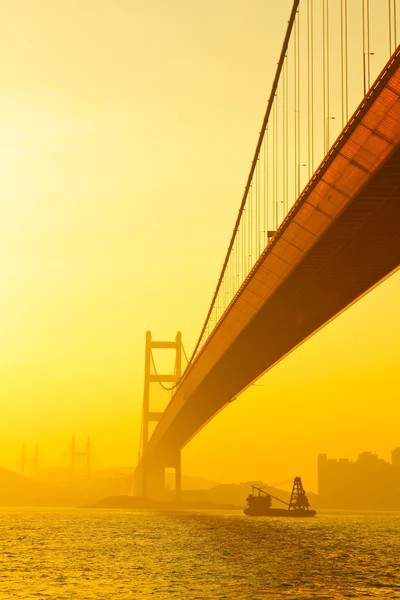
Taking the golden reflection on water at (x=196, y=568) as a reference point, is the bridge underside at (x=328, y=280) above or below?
above

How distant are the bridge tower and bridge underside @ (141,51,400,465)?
56.0m

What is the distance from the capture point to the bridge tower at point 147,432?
11200cm

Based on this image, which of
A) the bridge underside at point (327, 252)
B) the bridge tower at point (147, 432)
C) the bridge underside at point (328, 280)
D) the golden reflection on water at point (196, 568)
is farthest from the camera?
the bridge tower at point (147, 432)

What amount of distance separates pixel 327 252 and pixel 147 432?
7998 centimetres

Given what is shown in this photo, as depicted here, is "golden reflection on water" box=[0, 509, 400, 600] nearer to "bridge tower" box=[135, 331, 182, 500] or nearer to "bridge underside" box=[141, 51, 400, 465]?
"bridge underside" box=[141, 51, 400, 465]

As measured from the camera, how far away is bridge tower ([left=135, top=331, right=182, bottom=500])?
112 m

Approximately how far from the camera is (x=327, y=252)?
32.9m

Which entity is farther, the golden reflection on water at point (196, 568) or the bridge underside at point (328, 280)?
the golden reflection on water at point (196, 568)

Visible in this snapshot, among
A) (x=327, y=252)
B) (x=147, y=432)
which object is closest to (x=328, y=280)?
(x=327, y=252)

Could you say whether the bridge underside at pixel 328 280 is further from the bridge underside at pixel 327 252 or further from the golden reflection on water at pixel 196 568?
the golden reflection on water at pixel 196 568

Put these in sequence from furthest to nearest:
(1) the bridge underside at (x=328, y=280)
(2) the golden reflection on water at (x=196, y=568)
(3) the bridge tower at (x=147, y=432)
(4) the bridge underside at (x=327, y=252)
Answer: (3) the bridge tower at (x=147, y=432)
(2) the golden reflection on water at (x=196, y=568)
(1) the bridge underside at (x=328, y=280)
(4) the bridge underside at (x=327, y=252)

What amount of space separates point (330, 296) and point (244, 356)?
13.7 m

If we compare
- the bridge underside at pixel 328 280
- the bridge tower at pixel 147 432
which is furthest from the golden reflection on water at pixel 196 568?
the bridge tower at pixel 147 432

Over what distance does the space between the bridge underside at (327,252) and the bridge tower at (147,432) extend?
5595 centimetres
